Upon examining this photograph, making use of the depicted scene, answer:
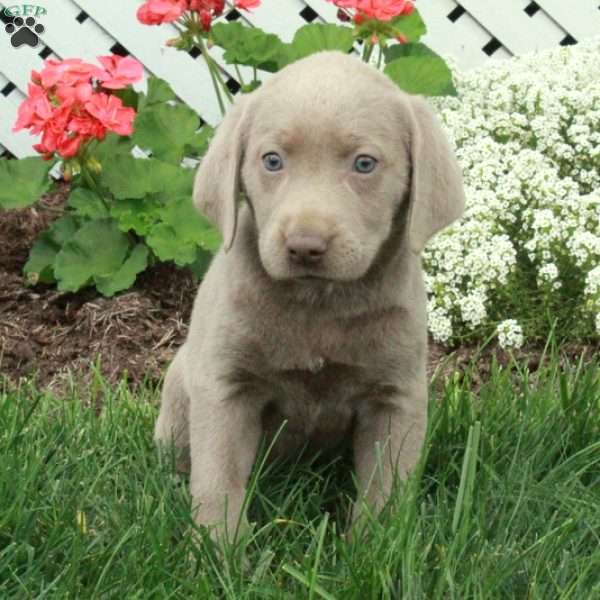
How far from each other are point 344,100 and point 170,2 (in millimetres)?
2081

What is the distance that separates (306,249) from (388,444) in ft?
2.04

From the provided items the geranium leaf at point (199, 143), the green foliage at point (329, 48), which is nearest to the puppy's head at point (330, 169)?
the green foliage at point (329, 48)

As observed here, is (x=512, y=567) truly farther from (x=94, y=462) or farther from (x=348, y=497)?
(x=94, y=462)

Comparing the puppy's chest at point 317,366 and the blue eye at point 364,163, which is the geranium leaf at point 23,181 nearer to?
the puppy's chest at point 317,366

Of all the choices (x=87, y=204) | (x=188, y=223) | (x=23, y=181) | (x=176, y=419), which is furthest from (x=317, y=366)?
(x=23, y=181)

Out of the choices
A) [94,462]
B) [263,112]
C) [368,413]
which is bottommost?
[94,462]

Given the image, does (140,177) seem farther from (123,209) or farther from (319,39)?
(319,39)

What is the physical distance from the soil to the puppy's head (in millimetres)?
1571

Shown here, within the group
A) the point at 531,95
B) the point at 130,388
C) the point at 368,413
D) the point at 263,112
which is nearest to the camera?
the point at 263,112

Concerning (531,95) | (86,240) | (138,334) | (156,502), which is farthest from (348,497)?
(531,95)

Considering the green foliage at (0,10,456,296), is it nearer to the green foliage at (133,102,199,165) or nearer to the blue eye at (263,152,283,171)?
the green foliage at (133,102,199,165)

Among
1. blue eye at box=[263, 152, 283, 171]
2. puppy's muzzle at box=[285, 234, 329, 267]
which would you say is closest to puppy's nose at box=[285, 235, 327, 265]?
puppy's muzzle at box=[285, 234, 329, 267]

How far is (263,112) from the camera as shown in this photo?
3.06m

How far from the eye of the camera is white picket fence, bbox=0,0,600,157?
21.7 feet
